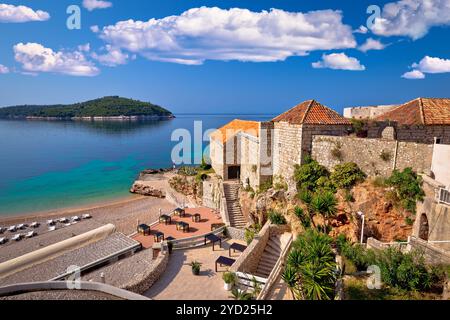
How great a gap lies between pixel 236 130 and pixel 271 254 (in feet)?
49.3

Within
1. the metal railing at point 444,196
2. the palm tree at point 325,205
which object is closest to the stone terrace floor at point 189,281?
the palm tree at point 325,205

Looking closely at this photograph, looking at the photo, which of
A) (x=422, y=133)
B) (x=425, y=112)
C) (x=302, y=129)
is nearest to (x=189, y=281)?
(x=302, y=129)

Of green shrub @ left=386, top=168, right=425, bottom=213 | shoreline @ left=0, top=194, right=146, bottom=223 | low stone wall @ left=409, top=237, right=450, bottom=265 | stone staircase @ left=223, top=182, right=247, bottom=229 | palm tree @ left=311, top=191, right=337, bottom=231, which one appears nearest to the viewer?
low stone wall @ left=409, top=237, right=450, bottom=265

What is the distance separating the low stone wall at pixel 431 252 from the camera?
10070 millimetres

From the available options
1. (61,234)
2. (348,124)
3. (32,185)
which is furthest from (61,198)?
(348,124)

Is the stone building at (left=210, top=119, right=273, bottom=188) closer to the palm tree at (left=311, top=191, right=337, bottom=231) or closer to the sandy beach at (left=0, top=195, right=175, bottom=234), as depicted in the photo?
the palm tree at (left=311, top=191, right=337, bottom=231)

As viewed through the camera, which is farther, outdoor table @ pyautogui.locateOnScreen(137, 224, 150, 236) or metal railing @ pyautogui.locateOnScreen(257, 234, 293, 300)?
outdoor table @ pyautogui.locateOnScreen(137, 224, 150, 236)

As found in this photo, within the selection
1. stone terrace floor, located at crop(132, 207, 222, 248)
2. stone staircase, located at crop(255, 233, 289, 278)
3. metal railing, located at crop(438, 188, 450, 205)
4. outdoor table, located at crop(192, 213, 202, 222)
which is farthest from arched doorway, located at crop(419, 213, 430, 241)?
outdoor table, located at crop(192, 213, 202, 222)

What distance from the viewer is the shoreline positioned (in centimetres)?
3085

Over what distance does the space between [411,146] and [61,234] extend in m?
27.3

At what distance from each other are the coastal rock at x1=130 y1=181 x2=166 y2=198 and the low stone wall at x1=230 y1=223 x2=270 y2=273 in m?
25.0

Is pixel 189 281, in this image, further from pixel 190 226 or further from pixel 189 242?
pixel 190 226

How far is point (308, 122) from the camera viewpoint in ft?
57.1
